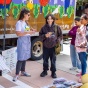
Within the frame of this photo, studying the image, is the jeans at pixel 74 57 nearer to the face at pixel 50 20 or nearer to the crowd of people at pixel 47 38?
the crowd of people at pixel 47 38

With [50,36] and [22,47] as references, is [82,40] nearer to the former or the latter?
[50,36]

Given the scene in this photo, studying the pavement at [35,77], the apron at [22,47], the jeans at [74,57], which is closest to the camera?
the pavement at [35,77]

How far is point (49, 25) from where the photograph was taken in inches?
218

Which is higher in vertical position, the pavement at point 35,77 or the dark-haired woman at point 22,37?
the dark-haired woman at point 22,37

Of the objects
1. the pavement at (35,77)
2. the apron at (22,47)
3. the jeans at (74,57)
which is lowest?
the pavement at (35,77)

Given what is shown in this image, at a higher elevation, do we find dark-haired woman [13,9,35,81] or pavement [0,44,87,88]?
dark-haired woman [13,9,35,81]

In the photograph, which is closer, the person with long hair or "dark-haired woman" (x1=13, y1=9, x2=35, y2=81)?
"dark-haired woman" (x1=13, y1=9, x2=35, y2=81)

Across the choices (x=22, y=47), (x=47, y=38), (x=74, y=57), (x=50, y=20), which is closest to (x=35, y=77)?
(x=22, y=47)

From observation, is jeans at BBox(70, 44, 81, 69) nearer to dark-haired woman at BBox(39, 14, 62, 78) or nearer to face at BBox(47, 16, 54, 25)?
dark-haired woman at BBox(39, 14, 62, 78)

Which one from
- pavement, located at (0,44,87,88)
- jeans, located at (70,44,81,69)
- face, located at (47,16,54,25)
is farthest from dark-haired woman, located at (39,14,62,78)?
jeans, located at (70,44,81,69)

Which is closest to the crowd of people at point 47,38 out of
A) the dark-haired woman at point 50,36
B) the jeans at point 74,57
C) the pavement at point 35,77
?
the dark-haired woman at point 50,36

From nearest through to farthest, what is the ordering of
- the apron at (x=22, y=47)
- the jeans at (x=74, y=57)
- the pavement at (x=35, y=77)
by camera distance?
the pavement at (x=35, y=77) < the apron at (x=22, y=47) < the jeans at (x=74, y=57)

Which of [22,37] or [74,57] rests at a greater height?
[22,37]

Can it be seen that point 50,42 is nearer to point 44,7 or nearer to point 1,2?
point 1,2
